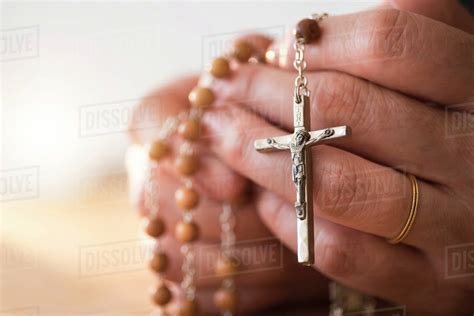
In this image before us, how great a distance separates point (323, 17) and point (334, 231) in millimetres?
316

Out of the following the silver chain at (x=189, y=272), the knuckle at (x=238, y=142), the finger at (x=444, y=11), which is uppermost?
the finger at (x=444, y=11)

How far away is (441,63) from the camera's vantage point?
79 centimetres

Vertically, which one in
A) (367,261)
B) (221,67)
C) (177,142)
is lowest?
(367,261)

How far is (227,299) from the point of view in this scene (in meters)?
1.13

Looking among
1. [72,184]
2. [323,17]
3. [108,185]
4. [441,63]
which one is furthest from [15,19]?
[441,63]

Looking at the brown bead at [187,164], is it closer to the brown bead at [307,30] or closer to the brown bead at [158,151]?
the brown bead at [158,151]

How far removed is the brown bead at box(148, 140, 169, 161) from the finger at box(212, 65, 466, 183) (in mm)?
353

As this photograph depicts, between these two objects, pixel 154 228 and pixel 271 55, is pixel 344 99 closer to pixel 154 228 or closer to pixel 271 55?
pixel 271 55

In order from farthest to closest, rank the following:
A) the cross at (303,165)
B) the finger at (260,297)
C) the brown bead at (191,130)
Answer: the finger at (260,297), the brown bead at (191,130), the cross at (303,165)

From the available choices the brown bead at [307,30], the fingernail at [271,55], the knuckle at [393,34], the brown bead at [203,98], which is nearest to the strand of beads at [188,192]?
the brown bead at [203,98]

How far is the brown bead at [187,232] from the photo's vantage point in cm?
110

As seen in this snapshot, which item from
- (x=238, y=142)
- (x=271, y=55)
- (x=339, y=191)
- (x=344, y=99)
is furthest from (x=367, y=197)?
(x=271, y=55)

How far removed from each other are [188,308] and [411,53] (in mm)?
616

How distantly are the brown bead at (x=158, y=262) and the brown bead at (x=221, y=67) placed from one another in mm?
362
